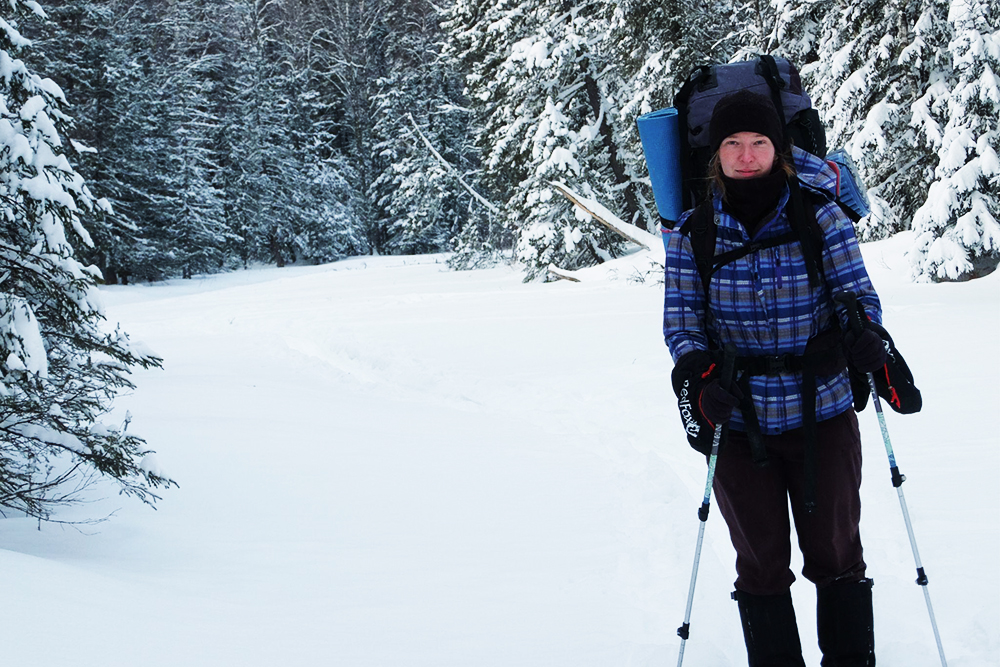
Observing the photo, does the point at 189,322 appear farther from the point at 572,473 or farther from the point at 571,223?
the point at 572,473

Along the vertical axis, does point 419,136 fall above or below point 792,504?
above

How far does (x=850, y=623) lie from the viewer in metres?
2.63

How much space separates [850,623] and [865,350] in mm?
892

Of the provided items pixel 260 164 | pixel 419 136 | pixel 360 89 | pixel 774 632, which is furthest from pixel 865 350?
pixel 360 89

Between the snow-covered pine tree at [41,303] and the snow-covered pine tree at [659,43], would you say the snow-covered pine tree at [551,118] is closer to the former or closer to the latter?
the snow-covered pine tree at [659,43]

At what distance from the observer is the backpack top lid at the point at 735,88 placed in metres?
2.86

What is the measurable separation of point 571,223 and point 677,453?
Answer: 15600 millimetres

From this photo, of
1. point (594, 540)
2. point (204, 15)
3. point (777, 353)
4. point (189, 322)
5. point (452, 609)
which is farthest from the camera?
point (204, 15)

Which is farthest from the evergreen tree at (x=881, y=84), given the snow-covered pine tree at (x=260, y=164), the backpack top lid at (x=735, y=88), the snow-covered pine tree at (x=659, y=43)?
the snow-covered pine tree at (x=260, y=164)

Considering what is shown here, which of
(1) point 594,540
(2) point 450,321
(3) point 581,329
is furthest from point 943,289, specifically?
(1) point 594,540

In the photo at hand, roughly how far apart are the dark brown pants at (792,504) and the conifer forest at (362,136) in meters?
3.56

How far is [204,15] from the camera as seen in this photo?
48.1m

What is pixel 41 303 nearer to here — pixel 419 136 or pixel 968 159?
pixel 968 159

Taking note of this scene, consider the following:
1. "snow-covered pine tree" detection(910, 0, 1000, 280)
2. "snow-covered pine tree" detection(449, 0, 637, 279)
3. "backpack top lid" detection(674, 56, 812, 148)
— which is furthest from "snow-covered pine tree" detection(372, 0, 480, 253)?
"backpack top lid" detection(674, 56, 812, 148)
